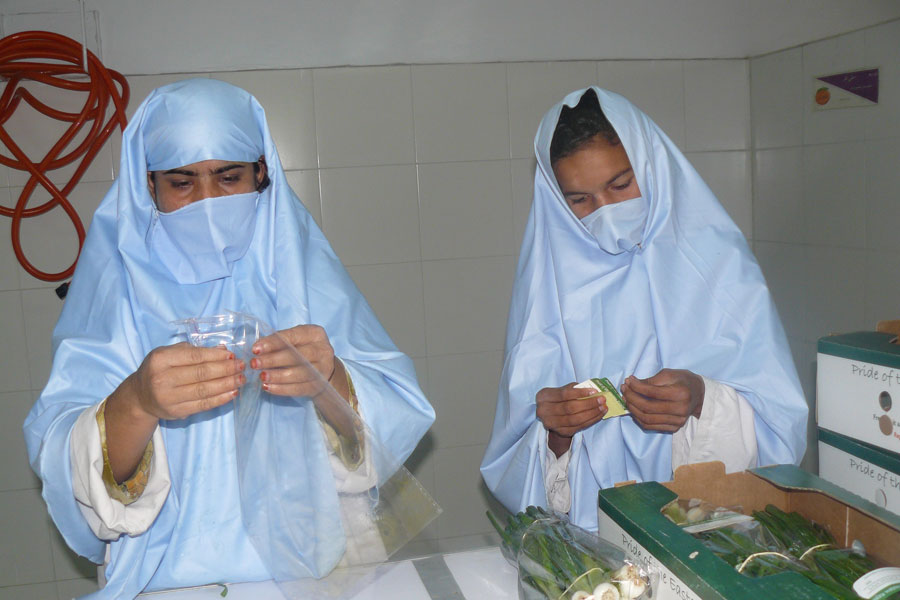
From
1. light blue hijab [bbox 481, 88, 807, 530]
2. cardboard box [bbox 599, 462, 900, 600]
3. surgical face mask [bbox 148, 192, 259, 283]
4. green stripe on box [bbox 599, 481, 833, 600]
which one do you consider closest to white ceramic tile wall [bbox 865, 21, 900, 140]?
light blue hijab [bbox 481, 88, 807, 530]

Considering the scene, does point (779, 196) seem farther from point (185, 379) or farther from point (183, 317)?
point (185, 379)

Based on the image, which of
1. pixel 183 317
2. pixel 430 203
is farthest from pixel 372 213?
pixel 183 317

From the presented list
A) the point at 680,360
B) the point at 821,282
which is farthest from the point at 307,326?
the point at 821,282

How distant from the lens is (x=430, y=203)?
3.70 metres

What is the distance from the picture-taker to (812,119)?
3473 millimetres

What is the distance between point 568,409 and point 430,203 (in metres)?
2.00

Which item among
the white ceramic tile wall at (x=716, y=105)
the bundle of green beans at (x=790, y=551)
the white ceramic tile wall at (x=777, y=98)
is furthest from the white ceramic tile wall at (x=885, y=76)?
the bundle of green beans at (x=790, y=551)

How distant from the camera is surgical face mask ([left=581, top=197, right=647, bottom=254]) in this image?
1.99 metres

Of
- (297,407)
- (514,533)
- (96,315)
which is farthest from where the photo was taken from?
(96,315)

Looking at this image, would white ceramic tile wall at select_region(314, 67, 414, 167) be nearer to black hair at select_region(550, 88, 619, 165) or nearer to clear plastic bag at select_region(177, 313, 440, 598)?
black hair at select_region(550, 88, 619, 165)

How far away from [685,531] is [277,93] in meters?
2.89

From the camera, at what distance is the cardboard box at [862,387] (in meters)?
1.32

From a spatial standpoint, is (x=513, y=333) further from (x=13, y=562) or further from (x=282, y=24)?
(x=13, y=562)

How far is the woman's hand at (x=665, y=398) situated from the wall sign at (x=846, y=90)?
6.29 feet
